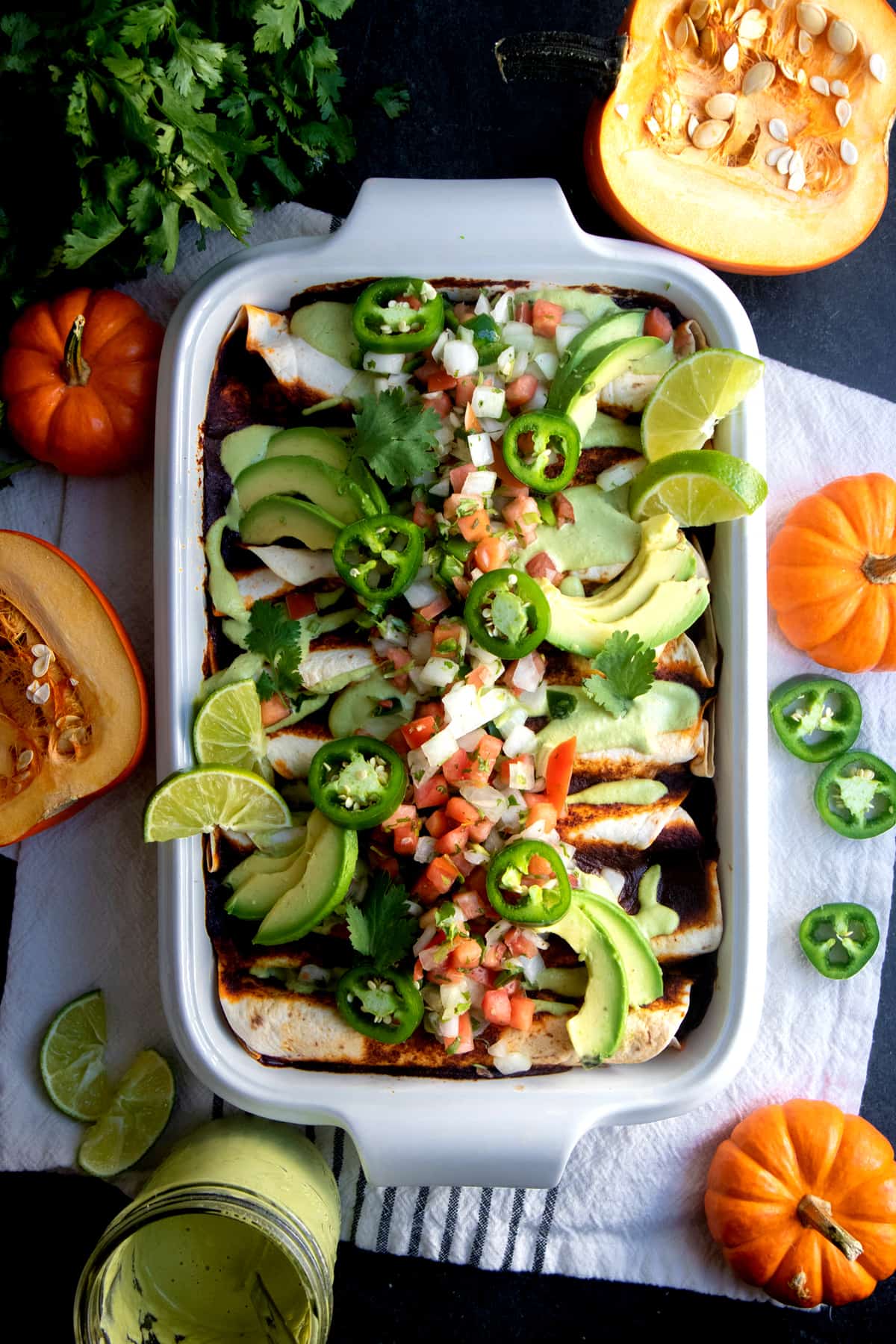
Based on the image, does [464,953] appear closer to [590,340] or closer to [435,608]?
[435,608]

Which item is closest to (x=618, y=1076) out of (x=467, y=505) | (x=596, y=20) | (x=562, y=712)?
(x=562, y=712)

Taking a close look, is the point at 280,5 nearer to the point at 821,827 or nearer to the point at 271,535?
the point at 271,535

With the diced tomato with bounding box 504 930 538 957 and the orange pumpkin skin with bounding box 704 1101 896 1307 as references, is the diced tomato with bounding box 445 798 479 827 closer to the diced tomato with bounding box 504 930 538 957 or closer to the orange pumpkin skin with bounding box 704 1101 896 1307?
the diced tomato with bounding box 504 930 538 957

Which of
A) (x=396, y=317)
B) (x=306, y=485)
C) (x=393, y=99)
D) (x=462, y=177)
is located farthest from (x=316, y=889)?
(x=393, y=99)

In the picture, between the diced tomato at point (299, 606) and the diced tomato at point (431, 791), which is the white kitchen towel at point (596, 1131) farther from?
the diced tomato at point (431, 791)

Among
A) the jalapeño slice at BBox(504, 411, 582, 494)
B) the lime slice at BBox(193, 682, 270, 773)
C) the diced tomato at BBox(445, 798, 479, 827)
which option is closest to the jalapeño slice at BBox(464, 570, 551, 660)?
the jalapeño slice at BBox(504, 411, 582, 494)

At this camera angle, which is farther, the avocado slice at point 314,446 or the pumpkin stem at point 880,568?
the pumpkin stem at point 880,568

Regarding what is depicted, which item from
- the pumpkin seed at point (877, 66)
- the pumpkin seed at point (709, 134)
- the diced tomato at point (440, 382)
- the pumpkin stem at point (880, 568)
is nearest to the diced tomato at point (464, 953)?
the diced tomato at point (440, 382)
